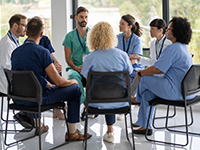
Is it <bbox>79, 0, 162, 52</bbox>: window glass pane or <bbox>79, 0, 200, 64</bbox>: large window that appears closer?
<bbox>79, 0, 200, 64</bbox>: large window

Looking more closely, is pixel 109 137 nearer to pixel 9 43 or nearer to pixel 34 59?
pixel 34 59

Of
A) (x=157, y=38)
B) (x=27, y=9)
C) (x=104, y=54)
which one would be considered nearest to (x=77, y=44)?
(x=157, y=38)

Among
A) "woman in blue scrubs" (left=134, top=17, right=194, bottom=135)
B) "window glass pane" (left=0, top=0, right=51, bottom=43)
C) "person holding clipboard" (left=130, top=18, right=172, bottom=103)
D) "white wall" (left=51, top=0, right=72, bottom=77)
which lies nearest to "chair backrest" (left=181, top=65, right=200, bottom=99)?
"woman in blue scrubs" (left=134, top=17, right=194, bottom=135)

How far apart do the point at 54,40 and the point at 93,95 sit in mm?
3017

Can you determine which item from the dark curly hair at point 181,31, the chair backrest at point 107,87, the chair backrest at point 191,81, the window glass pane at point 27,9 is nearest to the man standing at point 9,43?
the chair backrest at point 107,87

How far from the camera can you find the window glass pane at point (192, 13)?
4.53 metres

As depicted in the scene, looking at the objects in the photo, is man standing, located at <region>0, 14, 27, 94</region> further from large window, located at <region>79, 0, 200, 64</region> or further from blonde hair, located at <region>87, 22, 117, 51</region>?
large window, located at <region>79, 0, 200, 64</region>

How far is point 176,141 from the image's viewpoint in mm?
3002

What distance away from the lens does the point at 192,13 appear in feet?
15.0

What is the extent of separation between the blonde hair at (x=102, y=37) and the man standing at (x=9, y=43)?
114 cm

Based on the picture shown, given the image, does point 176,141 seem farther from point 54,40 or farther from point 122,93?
point 54,40

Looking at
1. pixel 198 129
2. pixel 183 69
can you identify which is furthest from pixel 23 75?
pixel 198 129

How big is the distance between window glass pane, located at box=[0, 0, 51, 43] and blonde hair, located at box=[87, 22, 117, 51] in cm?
309

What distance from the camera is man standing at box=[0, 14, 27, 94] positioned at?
132 inches
